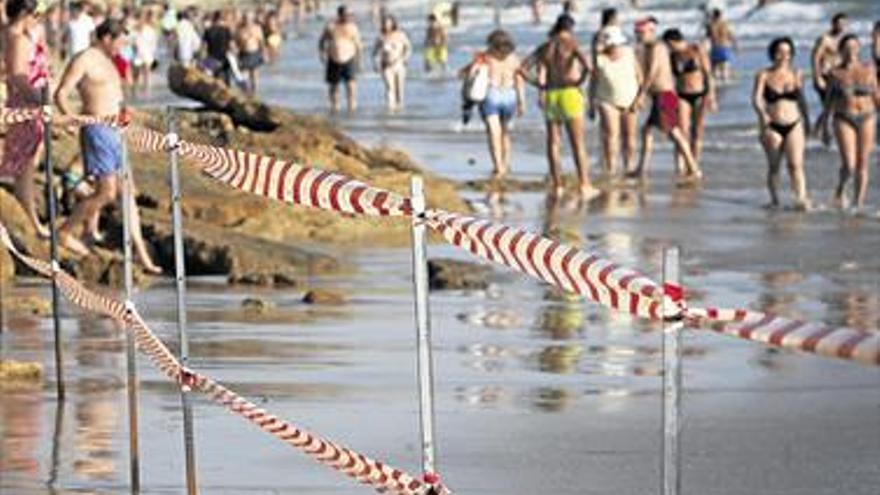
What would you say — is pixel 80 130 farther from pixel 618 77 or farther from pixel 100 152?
pixel 618 77

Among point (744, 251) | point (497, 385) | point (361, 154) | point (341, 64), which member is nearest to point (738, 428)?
point (497, 385)

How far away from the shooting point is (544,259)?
627 cm

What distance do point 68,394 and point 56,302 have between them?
38cm

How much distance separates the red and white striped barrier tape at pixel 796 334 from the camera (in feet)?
16.8

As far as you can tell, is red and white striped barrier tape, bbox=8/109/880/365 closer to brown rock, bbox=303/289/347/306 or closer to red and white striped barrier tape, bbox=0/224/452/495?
red and white striped barrier tape, bbox=0/224/452/495

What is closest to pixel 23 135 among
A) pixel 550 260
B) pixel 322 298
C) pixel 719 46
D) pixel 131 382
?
pixel 322 298

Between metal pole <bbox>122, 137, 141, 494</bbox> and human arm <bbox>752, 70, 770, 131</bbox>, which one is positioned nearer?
metal pole <bbox>122, 137, 141, 494</bbox>

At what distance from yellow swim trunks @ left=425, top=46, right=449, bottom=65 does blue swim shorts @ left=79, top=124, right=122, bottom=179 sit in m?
39.8

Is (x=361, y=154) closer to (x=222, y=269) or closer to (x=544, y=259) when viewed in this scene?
(x=222, y=269)

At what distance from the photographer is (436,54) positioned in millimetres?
57469

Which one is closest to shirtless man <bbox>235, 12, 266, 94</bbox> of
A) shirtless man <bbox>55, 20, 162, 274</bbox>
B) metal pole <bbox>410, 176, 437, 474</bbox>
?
shirtless man <bbox>55, 20, 162, 274</bbox>

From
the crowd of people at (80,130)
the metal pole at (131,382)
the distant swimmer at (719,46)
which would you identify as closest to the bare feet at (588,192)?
the crowd of people at (80,130)

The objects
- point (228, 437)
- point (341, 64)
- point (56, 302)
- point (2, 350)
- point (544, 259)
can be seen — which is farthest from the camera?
point (341, 64)

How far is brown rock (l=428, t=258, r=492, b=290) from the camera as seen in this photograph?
16.9 m
